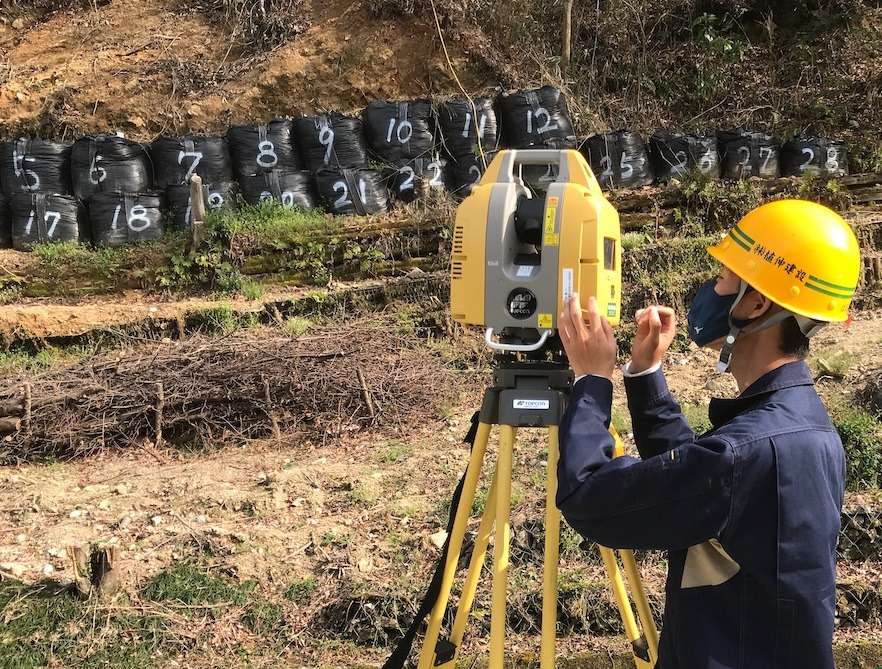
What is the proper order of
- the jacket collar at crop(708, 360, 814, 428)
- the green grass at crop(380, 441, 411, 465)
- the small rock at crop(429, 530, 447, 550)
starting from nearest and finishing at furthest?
the jacket collar at crop(708, 360, 814, 428) < the small rock at crop(429, 530, 447, 550) < the green grass at crop(380, 441, 411, 465)

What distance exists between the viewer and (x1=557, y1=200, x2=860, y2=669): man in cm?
122

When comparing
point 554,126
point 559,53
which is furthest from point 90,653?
point 559,53

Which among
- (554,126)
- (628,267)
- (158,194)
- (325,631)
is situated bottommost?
(325,631)

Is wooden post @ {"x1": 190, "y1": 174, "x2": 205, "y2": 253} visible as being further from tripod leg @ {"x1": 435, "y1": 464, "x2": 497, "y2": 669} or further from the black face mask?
the black face mask

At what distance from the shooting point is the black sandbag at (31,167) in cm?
786

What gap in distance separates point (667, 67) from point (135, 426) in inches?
372

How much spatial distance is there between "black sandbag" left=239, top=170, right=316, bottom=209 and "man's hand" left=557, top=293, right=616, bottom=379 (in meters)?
6.58

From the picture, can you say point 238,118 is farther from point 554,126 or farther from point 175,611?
point 175,611

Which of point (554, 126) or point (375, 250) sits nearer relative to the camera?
point (375, 250)

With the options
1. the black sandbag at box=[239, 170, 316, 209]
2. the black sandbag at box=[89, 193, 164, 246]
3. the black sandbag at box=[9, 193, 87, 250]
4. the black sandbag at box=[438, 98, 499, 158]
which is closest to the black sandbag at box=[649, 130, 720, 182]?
the black sandbag at box=[438, 98, 499, 158]


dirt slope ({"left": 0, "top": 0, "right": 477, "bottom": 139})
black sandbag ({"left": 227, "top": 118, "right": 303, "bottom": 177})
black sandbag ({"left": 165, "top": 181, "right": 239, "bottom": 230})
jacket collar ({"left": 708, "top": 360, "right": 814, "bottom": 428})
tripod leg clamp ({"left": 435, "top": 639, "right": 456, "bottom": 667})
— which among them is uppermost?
dirt slope ({"left": 0, "top": 0, "right": 477, "bottom": 139})

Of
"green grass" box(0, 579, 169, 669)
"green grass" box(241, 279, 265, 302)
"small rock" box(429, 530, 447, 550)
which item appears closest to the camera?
"green grass" box(0, 579, 169, 669)

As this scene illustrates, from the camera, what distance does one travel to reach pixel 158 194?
25.2 feet

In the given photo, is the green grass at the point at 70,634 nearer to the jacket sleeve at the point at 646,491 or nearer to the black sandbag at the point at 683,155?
the jacket sleeve at the point at 646,491
